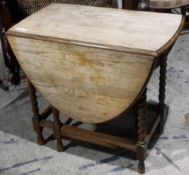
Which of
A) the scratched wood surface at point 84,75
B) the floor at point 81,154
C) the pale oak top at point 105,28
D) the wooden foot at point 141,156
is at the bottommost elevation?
the floor at point 81,154

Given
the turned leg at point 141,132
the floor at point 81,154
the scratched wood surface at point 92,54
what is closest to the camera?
the scratched wood surface at point 92,54

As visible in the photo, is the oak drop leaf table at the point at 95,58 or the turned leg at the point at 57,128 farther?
the turned leg at the point at 57,128

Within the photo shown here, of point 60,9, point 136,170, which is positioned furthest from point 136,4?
point 136,170

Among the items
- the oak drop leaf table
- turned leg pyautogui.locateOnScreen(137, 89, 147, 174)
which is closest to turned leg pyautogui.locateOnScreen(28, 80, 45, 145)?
the oak drop leaf table

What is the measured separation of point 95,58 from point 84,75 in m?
0.10

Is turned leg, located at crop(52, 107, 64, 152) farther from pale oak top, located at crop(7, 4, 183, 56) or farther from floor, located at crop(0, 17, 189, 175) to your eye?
pale oak top, located at crop(7, 4, 183, 56)

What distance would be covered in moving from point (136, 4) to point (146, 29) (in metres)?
1.10

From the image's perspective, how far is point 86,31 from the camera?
1.69 m

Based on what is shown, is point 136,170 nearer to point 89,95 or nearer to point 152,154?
point 152,154

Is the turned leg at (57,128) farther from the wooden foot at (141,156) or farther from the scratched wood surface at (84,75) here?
the wooden foot at (141,156)

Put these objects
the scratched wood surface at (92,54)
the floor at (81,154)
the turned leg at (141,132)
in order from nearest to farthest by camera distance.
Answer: the scratched wood surface at (92,54)
the turned leg at (141,132)
the floor at (81,154)

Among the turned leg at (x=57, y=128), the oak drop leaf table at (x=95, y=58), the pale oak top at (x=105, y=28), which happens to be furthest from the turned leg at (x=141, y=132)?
the turned leg at (x=57, y=128)

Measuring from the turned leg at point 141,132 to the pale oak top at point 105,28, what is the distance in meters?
0.24

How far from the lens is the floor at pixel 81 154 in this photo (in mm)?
1896
